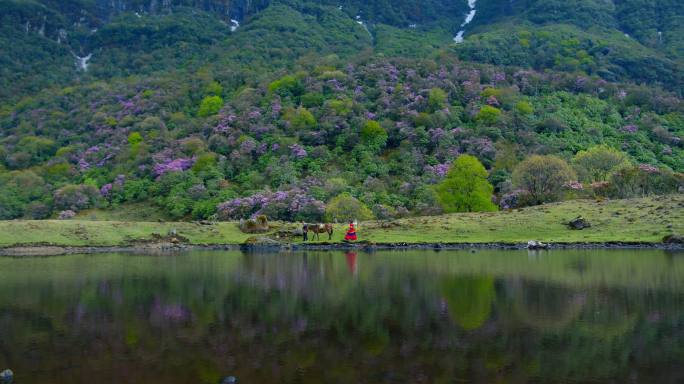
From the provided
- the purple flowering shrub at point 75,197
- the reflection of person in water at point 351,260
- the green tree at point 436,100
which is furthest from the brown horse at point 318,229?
the green tree at point 436,100

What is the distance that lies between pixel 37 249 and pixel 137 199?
60403mm

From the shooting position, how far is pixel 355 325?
22.0 m

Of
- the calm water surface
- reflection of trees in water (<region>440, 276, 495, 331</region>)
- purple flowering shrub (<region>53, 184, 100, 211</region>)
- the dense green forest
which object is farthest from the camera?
purple flowering shrub (<region>53, 184, 100, 211</region>)

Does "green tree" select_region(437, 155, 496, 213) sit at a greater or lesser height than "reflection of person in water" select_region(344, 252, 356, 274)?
greater

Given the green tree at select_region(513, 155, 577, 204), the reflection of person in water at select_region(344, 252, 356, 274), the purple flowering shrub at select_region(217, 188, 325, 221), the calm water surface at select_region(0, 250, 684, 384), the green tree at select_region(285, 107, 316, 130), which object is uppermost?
the green tree at select_region(285, 107, 316, 130)

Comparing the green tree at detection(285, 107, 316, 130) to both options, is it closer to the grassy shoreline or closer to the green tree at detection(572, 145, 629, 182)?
the green tree at detection(572, 145, 629, 182)

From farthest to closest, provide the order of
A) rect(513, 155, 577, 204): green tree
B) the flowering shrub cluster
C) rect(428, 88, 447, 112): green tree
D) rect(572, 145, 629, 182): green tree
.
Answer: rect(428, 88, 447, 112): green tree
the flowering shrub cluster
rect(572, 145, 629, 182): green tree
rect(513, 155, 577, 204): green tree

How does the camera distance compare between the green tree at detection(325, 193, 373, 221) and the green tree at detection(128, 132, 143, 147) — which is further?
the green tree at detection(128, 132, 143, 147)

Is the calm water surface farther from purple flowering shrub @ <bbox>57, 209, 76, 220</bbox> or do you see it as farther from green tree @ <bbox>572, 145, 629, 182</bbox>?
purple flowering shrub @ <bbox>57, 209, 76, 220</bbox>

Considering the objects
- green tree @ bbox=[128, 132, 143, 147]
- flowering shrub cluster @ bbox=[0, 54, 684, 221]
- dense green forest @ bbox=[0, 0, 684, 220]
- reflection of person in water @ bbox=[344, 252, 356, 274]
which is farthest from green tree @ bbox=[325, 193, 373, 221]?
green tree @ bbox=[128, 132, 143, 147]

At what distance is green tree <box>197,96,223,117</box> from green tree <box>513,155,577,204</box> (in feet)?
321

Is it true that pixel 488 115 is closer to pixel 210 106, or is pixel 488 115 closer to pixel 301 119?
pixel 301 119

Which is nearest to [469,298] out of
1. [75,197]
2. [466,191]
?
[466,191]

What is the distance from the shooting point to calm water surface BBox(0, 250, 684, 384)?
16.6 metres
